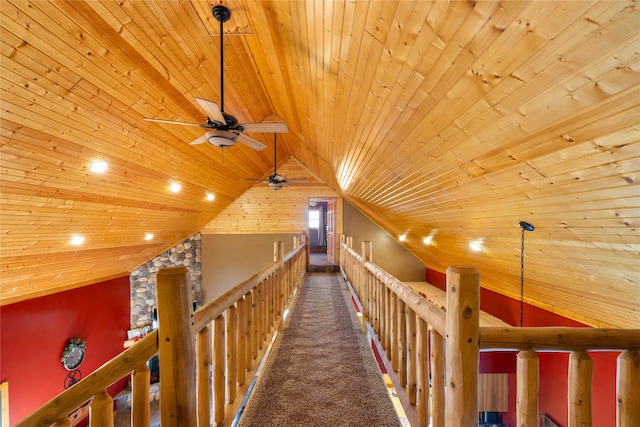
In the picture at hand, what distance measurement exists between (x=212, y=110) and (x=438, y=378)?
2448 mm

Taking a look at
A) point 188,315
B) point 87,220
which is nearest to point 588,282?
point 188,315

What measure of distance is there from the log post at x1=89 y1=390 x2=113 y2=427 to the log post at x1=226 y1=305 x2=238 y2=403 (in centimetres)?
83

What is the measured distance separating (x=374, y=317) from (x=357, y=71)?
2228mm

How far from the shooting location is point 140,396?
1.10m

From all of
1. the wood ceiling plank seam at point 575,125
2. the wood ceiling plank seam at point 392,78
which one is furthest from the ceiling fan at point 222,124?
the wood ceiling plank seam at point 575,125

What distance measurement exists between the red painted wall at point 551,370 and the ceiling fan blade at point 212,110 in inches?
184

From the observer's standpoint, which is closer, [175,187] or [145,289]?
[175,187]

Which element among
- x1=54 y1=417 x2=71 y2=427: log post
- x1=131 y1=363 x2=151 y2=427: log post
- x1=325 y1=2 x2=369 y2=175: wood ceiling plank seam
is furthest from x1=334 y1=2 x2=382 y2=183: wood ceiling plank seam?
x1=54 y1=417 x2=71 y2=427: log post

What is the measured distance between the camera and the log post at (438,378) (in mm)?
1354

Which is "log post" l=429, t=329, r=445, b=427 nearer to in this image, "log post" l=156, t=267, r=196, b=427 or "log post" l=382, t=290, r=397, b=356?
"log post" l=382, t=290, r=397, b=356

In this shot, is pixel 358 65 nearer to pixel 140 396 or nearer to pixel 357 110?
pixel 357 110

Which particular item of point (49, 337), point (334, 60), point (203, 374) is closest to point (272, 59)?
point (334, 60)

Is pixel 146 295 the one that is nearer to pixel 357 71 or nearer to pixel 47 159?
pixel 47 159

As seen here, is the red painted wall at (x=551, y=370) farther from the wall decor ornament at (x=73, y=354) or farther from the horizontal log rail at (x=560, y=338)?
the wall decor ornament at (x=73, y=354)
